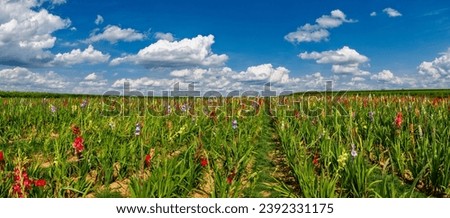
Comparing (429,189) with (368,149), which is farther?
(368,149)

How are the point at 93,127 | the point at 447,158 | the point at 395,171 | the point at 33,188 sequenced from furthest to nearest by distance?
the point at 93,127
the point at 395,171
the point at 447,158
the point at 33,188

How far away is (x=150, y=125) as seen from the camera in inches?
336

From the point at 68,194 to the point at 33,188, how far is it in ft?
1.34

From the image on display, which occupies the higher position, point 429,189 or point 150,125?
point 150,125

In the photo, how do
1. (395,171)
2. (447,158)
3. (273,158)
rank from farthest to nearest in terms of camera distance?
(273,158), (395,171), (447,158)

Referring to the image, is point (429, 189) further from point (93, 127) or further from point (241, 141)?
point (93, 127)

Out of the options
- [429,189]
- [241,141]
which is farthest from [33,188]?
[429,189]

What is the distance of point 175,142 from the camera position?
25.5 feet

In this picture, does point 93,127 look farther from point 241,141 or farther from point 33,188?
point 33,188

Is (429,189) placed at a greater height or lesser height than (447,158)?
lesser

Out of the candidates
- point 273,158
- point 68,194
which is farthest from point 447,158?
point 68,194

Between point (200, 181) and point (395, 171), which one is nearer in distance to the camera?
point (200, 181)

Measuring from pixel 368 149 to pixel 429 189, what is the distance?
1531mm
